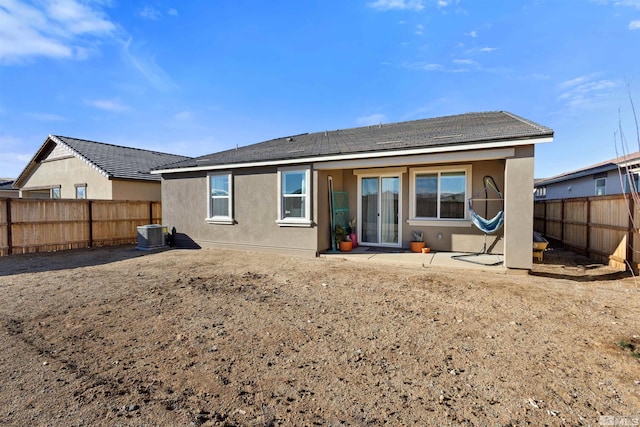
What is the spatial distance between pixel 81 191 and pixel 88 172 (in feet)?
3.96

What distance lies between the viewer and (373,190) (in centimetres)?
979

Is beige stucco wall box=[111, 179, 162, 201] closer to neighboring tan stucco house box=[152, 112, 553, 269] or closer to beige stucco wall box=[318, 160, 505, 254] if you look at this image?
neighboring tan stucco house box=[152, 112, 553, 269]

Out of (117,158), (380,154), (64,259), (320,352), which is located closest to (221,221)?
(64,259)

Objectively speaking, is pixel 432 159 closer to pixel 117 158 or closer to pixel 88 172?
pixel 88 172

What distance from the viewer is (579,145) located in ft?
17.5

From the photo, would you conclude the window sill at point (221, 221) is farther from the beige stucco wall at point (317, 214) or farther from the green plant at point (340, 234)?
the green plant at point (340, 234)

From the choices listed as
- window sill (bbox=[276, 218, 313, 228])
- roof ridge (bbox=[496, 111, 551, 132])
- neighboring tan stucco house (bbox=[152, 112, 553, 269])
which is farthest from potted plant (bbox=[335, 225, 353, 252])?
roof ridge (bbox=[496, 111, 551, 132])

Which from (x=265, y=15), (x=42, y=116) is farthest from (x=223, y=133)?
(x=42, y=116)

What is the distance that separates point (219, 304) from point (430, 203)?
681cm

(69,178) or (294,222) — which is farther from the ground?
(69,178)

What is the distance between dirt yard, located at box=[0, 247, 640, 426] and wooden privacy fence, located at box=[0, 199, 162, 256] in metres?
4.89

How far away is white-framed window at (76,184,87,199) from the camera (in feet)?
48.7

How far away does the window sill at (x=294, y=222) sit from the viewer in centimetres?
896

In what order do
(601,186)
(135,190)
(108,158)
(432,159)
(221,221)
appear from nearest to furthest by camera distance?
(432,159), (221,221), (601,186), (135,190), (108,158)
